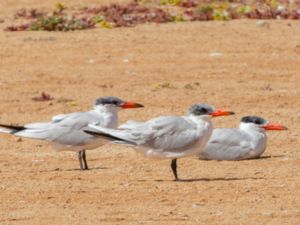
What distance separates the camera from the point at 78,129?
12.8 meters

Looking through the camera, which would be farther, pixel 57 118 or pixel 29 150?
pixel 29 150

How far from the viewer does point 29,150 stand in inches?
553

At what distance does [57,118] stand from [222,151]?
5.45 feet

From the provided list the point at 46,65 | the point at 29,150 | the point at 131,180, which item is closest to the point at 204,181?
the point at 131,180

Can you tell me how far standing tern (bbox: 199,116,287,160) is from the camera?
13164mm

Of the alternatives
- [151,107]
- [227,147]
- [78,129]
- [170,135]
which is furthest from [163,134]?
[151,107]

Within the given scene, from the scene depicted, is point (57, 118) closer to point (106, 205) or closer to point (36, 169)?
point (36, 169)

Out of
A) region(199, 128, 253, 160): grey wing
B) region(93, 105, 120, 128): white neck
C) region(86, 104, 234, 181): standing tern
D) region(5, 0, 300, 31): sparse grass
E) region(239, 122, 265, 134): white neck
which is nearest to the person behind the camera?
region(86, 104, 234, 181): standing tern

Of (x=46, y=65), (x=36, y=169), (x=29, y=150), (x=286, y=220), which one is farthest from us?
(x=46, y=65)

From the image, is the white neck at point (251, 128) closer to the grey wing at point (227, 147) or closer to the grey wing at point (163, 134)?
the grey wing at point (227, 147)

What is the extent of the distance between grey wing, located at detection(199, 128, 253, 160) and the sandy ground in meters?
0.11

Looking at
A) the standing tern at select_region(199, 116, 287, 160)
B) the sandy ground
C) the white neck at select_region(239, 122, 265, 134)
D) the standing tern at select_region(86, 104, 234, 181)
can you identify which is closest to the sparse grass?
the sandy ground

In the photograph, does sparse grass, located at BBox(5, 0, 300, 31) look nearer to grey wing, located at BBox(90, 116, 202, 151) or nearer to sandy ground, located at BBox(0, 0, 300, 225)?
sandy ground, located at BBox(0, 0, 300, 225)

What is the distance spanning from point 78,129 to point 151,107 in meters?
4.04
